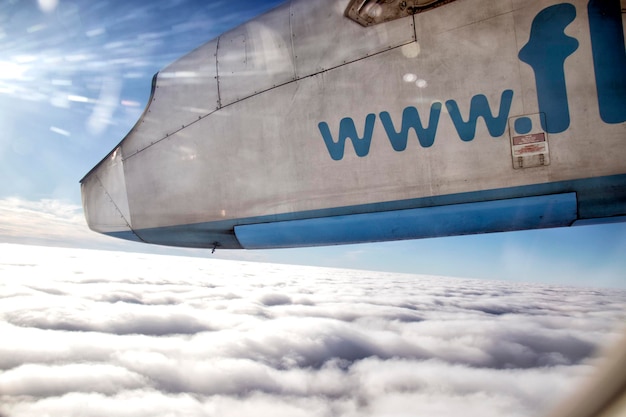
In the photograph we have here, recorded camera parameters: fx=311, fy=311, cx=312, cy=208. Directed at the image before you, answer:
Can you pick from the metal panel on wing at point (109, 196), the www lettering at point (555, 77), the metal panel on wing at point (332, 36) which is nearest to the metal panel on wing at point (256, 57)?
the metal panel on wing at point (332, 36)

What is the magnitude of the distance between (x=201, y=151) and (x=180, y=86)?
0.86 m

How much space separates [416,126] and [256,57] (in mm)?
1794

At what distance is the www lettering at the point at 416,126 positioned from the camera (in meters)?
2.37

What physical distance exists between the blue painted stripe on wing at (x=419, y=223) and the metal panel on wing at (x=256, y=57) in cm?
140

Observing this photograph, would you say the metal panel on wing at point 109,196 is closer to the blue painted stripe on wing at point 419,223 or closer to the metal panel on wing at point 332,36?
the blue painted stripe on wing at point 419,223

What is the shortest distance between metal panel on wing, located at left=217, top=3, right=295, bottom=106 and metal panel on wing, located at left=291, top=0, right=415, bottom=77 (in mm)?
129

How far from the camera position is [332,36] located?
9.46ft

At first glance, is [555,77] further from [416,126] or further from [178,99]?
[178,99]

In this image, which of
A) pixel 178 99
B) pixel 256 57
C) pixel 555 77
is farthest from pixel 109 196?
pixel 555 77

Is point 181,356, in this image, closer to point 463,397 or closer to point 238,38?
point 463,397

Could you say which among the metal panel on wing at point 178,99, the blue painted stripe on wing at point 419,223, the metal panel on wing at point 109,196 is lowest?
the blue painted stripe on wing at point 419,223

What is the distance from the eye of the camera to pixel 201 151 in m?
3.29

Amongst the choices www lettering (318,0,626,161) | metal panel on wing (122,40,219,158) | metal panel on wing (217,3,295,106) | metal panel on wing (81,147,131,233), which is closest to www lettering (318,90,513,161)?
www lettering (318,0,626,161)

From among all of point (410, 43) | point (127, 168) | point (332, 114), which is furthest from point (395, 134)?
point (127, 168)
